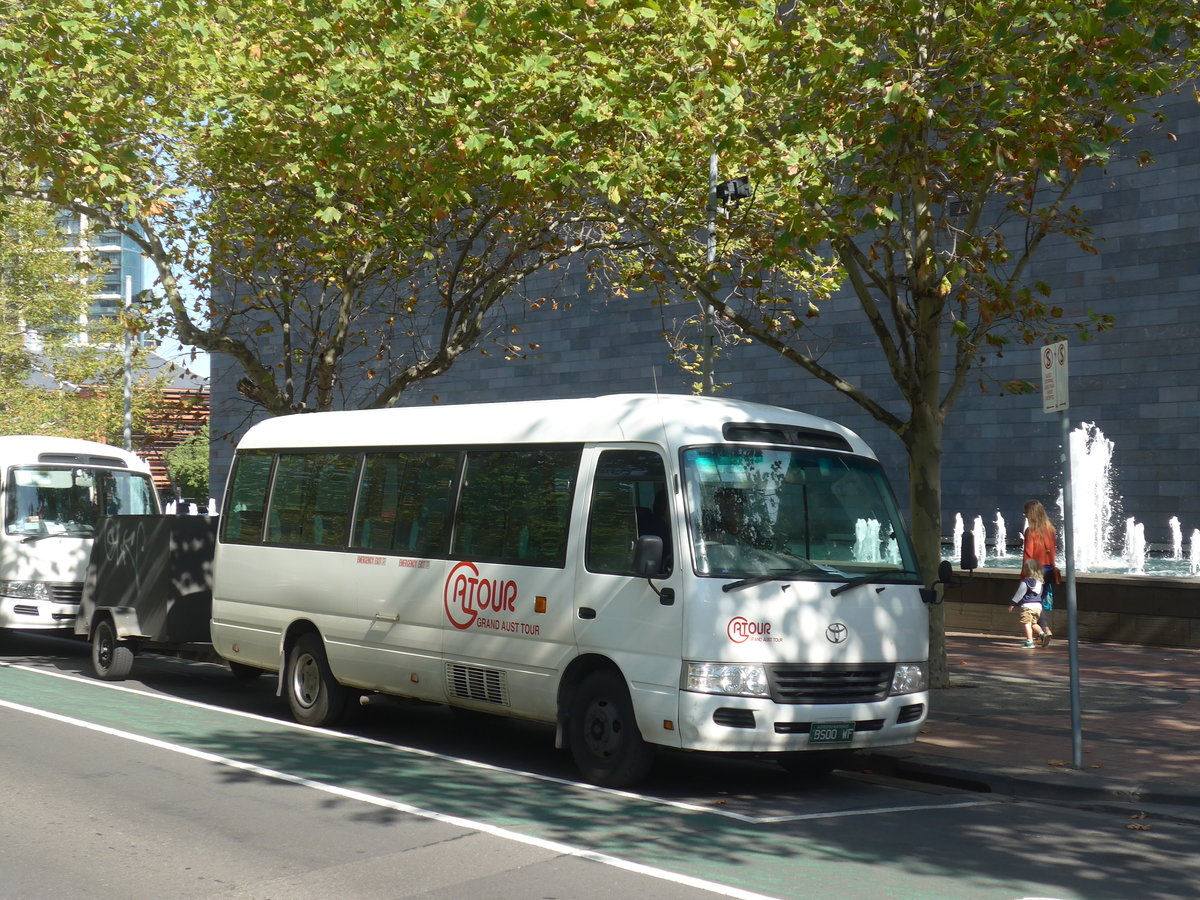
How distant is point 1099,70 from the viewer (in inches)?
439

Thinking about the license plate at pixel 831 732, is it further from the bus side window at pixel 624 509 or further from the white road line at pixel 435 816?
the white road line at pixel 435 816

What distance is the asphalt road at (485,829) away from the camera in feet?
21.6

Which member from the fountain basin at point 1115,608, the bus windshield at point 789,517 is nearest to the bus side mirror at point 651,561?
the bus windshield at point 789,517

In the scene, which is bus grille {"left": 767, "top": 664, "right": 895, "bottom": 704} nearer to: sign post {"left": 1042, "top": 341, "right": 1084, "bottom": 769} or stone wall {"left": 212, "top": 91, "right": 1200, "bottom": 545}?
sign post {"left": 1042, "top": 341, "right": 1084, "bottom": 769}

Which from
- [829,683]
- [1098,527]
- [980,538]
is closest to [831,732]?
[829,683]

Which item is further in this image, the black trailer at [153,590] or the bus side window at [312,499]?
the black trailer at [153,590]

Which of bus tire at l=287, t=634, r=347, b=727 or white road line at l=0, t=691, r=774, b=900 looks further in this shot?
bus tire at l=287, t=634, r=347, b=727

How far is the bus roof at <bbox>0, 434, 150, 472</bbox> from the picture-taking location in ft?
58.2

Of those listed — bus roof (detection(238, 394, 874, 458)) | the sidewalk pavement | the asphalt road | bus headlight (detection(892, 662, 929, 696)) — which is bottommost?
the asphalt road

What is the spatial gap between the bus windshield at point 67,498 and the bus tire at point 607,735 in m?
9.89

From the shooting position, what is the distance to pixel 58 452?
1798 cm

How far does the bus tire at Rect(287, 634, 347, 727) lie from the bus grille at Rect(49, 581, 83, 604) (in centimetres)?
567

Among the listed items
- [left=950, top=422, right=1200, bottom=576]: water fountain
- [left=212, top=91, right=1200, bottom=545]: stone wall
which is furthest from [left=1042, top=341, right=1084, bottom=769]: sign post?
[left=950, top=422, right=1200, bottom=576]: water fountain

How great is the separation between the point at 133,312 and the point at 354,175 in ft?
27.3
